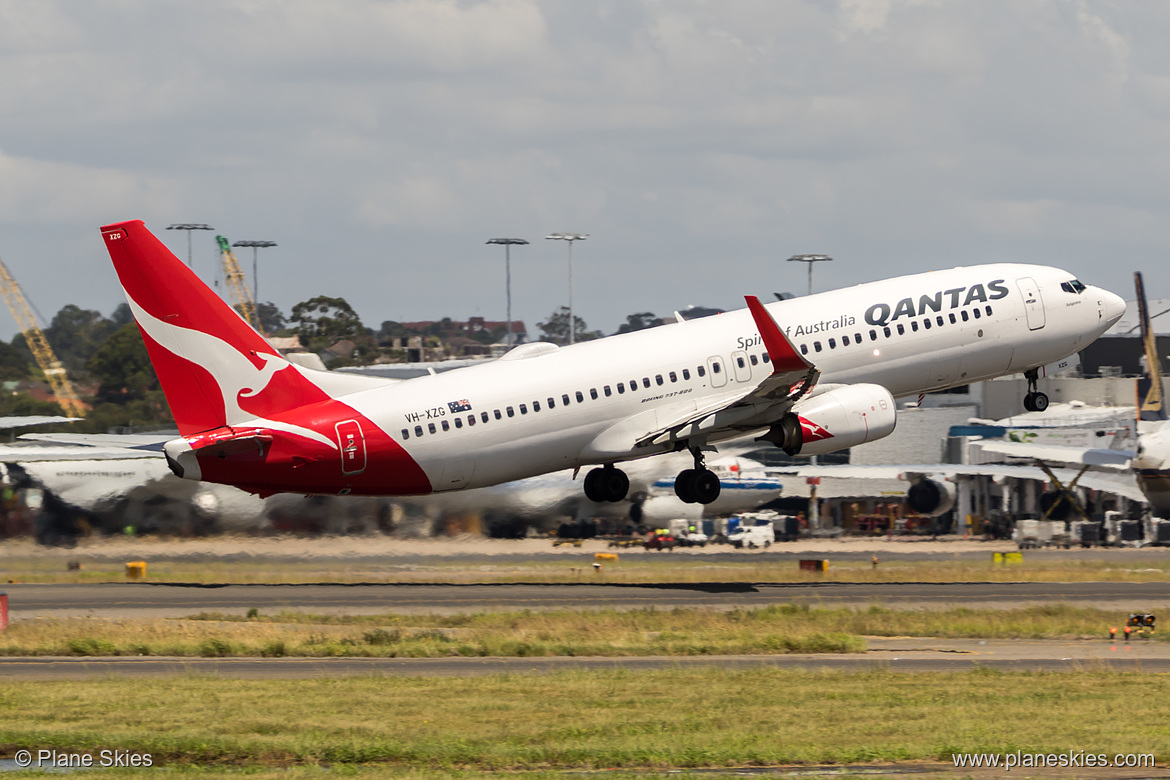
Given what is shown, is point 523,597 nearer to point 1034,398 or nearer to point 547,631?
point 547,631

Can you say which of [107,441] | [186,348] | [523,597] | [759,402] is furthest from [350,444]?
[107,441]

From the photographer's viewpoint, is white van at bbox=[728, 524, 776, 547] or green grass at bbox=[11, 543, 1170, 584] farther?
white van at bbox=[728, 524, 776, 547]

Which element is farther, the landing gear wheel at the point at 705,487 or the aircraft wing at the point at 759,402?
the landing gear wheel at the point at 705,487

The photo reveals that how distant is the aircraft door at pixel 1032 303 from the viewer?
52.7 m

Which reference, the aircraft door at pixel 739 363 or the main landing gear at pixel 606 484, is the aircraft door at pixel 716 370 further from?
the main landing gear at pixel 606 484

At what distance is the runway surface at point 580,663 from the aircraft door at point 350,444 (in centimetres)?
1068

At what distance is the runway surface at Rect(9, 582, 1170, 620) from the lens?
4881cm

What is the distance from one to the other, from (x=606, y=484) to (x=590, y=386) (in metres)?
5.44

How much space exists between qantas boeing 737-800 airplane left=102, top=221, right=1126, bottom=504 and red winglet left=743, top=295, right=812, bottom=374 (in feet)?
0.22

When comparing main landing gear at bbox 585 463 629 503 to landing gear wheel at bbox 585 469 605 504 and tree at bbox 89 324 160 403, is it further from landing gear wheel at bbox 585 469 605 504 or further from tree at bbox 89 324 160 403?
tree at bbox 89 324 160 403

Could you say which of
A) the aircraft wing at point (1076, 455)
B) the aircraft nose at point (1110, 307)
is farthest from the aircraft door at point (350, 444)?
the aircraft wing at point (1076, 455)

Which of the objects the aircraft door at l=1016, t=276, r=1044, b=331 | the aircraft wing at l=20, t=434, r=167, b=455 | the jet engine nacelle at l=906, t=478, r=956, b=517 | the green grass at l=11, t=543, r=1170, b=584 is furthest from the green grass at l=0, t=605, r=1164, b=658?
the jet engine nacelle at l=906, t=478, r=956, b=517

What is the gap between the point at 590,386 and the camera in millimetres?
49125

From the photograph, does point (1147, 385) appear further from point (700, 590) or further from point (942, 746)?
point (942, 746)
